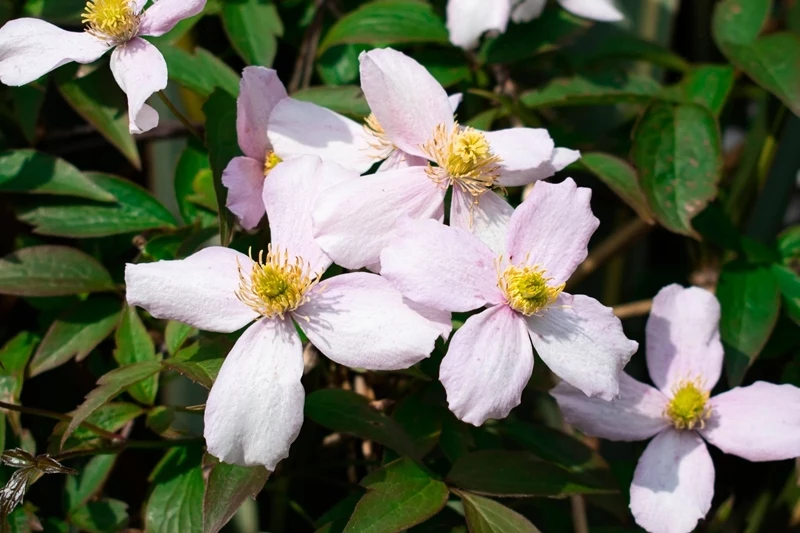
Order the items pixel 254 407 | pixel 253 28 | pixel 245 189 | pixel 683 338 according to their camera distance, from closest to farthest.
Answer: pixel 254 407 → pixel 245 189 → pixel 683 338 → pixel 253 28

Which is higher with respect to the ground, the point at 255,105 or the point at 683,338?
the point at 255,105

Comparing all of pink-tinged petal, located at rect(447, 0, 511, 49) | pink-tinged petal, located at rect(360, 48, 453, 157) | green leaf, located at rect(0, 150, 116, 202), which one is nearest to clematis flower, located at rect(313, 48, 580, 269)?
pink-tinged petal, located at rect(360, 48, 453, 157)

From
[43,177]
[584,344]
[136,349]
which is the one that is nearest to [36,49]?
[43,177]

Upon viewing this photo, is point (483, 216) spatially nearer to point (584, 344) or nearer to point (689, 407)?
point (584, 344)

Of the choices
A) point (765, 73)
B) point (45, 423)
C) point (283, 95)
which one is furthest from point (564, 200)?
point (45, 423)

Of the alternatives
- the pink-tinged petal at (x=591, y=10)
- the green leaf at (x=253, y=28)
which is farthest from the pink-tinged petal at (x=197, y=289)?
the pink-tinged petal at (x=591, y=10)

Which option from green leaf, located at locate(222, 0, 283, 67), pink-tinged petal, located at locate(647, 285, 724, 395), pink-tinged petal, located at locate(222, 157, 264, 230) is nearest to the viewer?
pink-tinged petal, located at locate(222, 157, 264, 230)

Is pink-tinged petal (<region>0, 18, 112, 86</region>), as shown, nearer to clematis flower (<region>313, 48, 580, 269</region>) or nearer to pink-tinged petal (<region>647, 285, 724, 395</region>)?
clematis flower (<region>313, 48, 580, 269</region>)

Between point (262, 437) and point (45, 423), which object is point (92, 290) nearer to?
point (45, 423)
